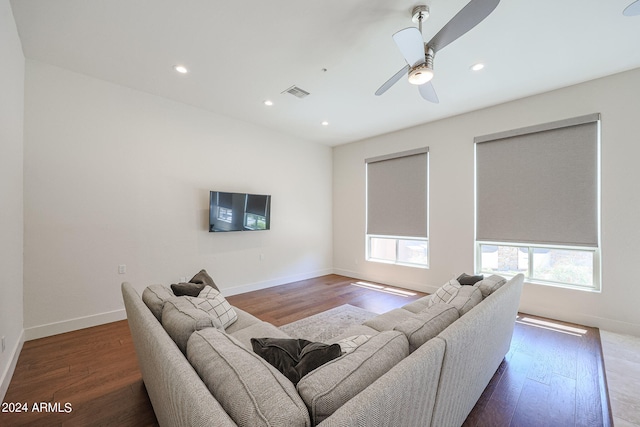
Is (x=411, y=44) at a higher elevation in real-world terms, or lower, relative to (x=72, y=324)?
higher

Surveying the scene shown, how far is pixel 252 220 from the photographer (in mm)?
4629

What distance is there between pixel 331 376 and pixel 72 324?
3.73 meters

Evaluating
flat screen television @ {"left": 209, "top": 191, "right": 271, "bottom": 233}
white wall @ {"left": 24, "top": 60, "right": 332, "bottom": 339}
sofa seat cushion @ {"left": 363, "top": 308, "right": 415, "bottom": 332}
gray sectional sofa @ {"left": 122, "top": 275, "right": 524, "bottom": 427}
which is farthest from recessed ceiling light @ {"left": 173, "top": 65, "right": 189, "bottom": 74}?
sofa seat cushion @ {"left": 363, "top": 308, "right": 415, "bottom": 332}

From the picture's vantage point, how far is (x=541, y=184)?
3518 millimetres

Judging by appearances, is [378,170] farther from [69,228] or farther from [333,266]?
[69,228]

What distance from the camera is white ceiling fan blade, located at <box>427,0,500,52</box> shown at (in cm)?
157

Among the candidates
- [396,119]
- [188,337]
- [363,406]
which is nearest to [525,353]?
[363,406]

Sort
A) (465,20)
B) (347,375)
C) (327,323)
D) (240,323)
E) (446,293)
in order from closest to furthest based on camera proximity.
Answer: (347,375), (465,20), (240,323), (446,293), (327,323)

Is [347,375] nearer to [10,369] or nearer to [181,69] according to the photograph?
[10,369]

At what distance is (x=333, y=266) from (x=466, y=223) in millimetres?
3154

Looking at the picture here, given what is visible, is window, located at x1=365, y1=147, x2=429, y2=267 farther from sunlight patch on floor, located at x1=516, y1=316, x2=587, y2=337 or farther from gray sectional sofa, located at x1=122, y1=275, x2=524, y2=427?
gray sectional sofa, located at x1=122, y1=275, x2=524, y2=427

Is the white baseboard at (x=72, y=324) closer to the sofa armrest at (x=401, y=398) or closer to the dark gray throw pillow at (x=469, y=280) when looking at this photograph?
the sofa armrest at (x=401, y=398)

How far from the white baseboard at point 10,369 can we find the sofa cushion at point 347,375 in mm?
2653

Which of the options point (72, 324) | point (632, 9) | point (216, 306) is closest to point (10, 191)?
point (72, 324)
